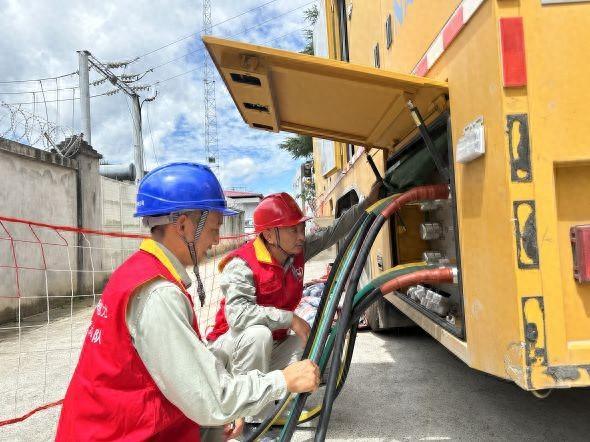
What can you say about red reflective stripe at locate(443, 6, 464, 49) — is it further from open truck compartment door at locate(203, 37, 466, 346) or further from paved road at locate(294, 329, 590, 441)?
paved road at locate(294, 329, 590, 441)

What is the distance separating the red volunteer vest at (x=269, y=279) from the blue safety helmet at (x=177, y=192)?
110 cm

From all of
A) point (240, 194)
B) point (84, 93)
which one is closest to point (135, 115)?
point (84, 93)

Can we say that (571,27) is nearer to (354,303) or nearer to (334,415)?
(354,303)

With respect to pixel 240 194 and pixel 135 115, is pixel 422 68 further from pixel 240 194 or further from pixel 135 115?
pixel 240 194

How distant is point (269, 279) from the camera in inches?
111

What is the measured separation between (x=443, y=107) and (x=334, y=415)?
2.00 meters

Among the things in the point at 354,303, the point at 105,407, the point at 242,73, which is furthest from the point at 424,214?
the point at 105,407

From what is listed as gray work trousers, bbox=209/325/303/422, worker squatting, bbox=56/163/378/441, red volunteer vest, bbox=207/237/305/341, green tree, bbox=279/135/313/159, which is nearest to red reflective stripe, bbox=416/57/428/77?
worker squatting, bbox=56/163/378/441

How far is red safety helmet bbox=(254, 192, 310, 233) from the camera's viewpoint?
2.85 m

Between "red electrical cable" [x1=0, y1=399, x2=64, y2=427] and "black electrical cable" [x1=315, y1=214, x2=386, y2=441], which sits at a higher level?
"black electrical cable" [x1=315, y1=214, x2=386, y2=441]

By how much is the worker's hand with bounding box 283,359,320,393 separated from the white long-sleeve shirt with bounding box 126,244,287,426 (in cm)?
18

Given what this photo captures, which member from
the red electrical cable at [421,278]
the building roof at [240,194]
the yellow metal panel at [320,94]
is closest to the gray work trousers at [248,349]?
the red electrical cable at [421,278]

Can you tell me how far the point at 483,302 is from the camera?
158cm

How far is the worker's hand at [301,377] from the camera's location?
1.50 meters
